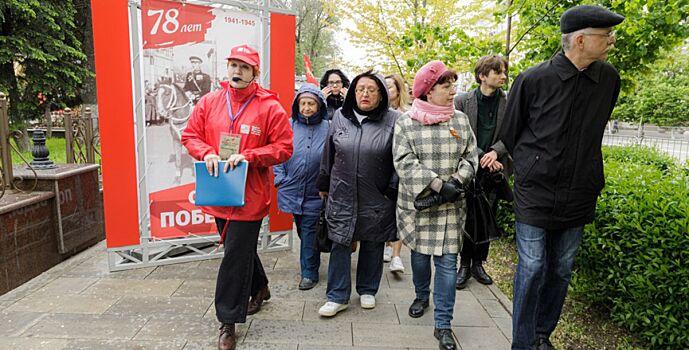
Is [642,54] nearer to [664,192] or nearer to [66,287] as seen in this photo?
[664,192]

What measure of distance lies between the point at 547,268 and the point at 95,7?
4.11 metres

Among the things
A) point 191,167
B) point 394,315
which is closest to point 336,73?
point 191,167

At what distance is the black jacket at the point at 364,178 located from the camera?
3273mm

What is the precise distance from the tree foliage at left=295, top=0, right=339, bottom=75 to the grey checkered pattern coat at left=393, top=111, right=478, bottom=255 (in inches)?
1017

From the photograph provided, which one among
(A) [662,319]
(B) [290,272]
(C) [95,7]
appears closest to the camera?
(A) [662,319]

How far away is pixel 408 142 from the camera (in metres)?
3.03

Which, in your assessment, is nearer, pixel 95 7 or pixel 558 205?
pixel 558 205

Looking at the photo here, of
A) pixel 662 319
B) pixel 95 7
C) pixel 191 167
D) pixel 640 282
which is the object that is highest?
pixel 95 7

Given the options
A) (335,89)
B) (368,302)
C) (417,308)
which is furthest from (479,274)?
(335,89)

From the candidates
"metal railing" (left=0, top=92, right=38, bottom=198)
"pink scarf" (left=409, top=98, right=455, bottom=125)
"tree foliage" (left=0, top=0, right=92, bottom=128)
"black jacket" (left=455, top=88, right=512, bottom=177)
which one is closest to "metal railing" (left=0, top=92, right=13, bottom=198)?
"metal railing" (left=0, top=92, right=38, bottom=198)

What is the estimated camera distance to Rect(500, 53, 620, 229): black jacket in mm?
2486

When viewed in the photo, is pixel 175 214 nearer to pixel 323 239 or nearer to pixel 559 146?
pixel 323 239

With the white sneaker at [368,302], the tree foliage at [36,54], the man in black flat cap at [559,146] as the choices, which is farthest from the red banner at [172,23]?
the tree foliage at [36,54]

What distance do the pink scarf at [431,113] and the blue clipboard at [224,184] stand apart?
1.19 meters
